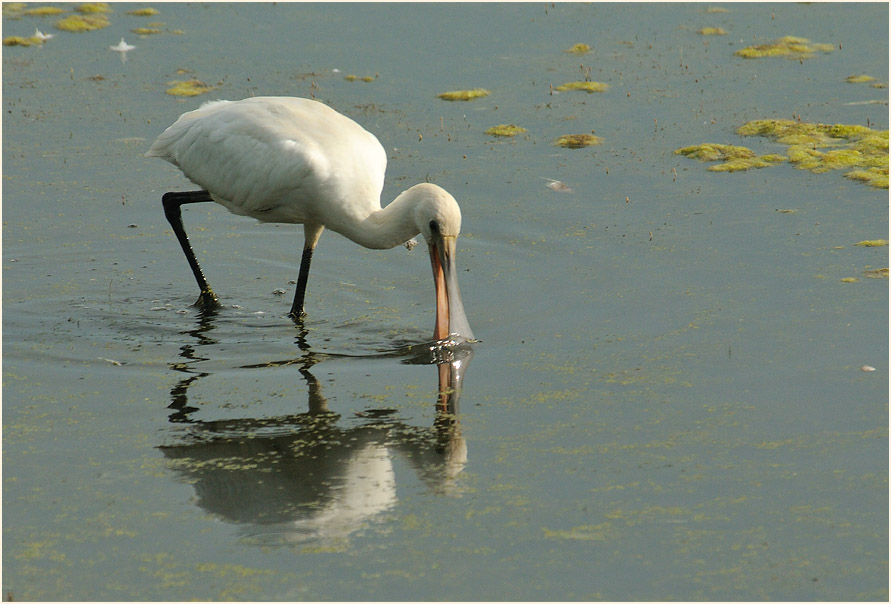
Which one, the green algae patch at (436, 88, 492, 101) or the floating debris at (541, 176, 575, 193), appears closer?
the floating debris at (541, 176, 575, 193)

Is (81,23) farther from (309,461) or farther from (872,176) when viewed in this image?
(309,461)

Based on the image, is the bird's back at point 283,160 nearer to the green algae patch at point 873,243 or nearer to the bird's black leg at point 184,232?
the bird's black leg at point 184,232

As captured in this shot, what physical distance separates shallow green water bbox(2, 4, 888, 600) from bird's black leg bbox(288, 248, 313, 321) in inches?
4.6

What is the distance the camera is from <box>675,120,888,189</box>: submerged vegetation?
33.0 feet

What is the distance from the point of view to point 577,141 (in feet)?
35.4

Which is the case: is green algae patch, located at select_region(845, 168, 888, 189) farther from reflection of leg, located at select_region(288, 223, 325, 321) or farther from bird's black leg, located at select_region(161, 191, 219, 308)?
bird's black leg, located at select_region(161, 191, 219, 308)

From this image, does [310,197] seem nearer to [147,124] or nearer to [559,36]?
[147,124]

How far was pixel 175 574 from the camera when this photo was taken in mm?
4613

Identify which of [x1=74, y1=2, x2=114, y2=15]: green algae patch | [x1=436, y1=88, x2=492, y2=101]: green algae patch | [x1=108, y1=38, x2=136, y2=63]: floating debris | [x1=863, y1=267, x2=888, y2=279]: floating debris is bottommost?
[x1=863, y1=267, x2=888, y2=279]: floating debris

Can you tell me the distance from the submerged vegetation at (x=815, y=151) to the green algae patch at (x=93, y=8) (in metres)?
8.14

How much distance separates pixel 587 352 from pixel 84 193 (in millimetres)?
4813

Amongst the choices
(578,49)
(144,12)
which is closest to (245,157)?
(578,49)

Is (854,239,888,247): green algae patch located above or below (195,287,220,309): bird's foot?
above

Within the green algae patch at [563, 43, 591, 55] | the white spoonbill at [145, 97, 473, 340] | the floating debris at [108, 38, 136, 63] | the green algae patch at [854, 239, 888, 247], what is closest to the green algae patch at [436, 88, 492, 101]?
the green algae patch at [563, 43, 591, 55]
